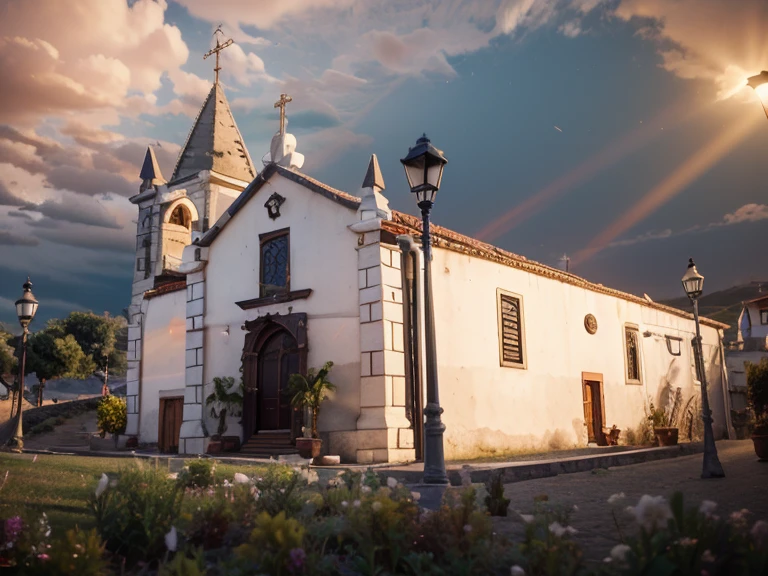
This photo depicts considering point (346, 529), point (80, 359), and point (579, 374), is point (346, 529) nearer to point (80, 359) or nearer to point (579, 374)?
point (579, 374)

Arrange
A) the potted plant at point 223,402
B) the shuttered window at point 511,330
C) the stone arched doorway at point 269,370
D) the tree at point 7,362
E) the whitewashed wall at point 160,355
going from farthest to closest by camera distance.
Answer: the tree at point 7,362, the whitewashed wall at point 160,355, the shuttered window at point 511,330, the potted plant at point 223,402, the stone arched doorway at point 269,370

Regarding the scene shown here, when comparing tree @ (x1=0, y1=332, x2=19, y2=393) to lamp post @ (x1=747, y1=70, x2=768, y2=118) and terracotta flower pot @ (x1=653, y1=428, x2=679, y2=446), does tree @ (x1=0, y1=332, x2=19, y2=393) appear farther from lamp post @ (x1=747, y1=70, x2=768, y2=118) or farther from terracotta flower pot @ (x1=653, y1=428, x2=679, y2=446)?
lamp post @ (x1=747, y1=70, x2=768, y2=118)

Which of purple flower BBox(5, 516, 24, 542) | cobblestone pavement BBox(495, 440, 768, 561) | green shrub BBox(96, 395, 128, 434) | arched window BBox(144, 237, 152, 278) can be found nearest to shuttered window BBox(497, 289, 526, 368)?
cobblestone pavement BBox(495, 440, 768, 561)

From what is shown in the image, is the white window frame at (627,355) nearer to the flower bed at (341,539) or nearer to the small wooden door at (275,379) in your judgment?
the small wooden door at (275,379)

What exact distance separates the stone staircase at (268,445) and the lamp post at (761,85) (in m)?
9.91

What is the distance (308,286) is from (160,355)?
22.1 ft

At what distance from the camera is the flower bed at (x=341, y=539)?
3.18 m

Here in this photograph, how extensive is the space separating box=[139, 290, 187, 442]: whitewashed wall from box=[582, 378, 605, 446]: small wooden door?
11161mm

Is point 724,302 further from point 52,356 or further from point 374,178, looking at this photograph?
point 374,178

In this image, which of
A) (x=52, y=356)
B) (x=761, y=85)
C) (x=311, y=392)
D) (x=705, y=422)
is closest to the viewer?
(x=761, y=85)

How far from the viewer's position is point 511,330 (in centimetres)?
1584

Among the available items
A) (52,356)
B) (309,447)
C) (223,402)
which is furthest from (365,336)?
(52,356)

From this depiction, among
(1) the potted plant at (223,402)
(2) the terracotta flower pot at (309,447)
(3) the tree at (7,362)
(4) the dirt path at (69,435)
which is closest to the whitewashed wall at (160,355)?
(1) the potted plant at (223,402)

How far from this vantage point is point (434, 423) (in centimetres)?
785
